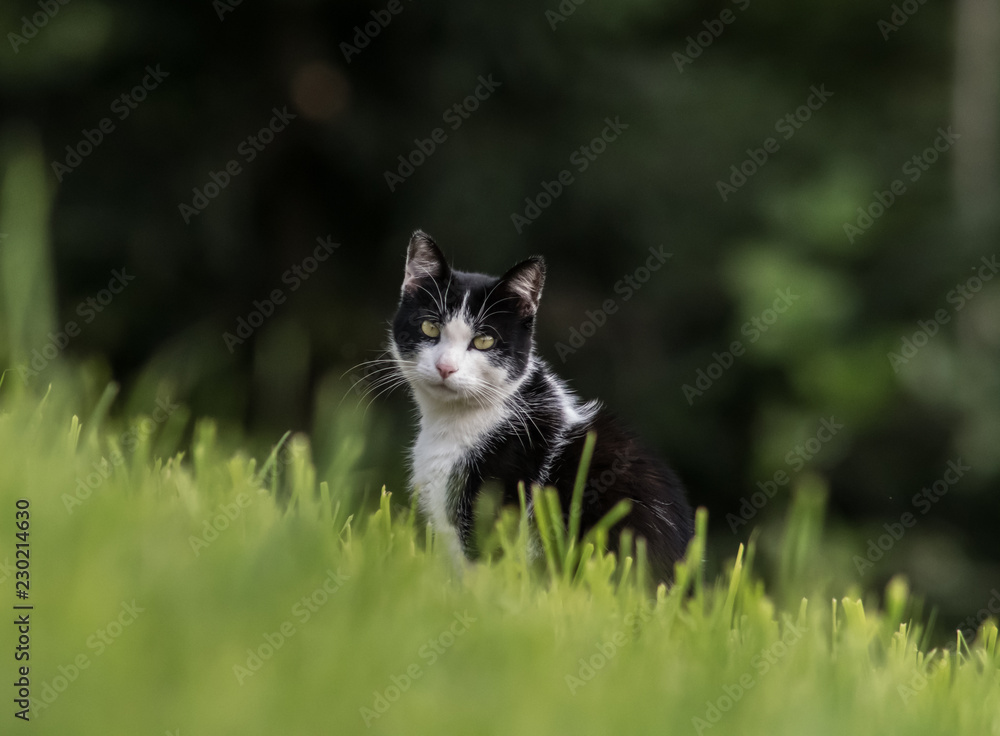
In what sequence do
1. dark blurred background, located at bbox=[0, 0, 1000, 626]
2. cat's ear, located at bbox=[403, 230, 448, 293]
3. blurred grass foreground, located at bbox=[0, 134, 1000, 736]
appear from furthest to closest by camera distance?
1. dark blurred background, located at bbox=[0, 0, 1000, 626]
2. cat's ear, located at bbox=[403, 230, 448, 293]
3. blurred grass foreground, located at bbox=[0, 134, 1000, 736]

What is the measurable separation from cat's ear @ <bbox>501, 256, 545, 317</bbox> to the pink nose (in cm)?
41

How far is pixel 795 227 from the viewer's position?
7.25 metres

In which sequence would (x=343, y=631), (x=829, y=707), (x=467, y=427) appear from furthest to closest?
(x=467, y=427), (x=829, y=707), (x=343, y=631)

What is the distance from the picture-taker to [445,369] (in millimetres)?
3578

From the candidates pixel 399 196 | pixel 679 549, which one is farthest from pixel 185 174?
pixel 679 549

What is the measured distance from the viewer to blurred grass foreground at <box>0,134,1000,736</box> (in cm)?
136

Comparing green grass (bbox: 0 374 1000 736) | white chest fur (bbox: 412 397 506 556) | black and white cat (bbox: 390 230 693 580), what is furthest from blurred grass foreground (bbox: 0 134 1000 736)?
white chest fur (bbox: 412 397 506 556)

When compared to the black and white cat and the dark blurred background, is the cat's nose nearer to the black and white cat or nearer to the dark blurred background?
the black and white cat

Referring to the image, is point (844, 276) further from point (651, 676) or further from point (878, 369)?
point (651, 676)

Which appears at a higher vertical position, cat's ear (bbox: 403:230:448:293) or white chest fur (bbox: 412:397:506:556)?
cat's ear (bbox: 403:230:448:293)

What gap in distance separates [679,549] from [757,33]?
6.53 meters

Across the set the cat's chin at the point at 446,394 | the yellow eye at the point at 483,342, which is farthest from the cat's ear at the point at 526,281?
the cat's chin at the point at 446,394

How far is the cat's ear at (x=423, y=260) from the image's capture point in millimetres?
3832

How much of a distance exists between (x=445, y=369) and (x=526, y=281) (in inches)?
19.0
